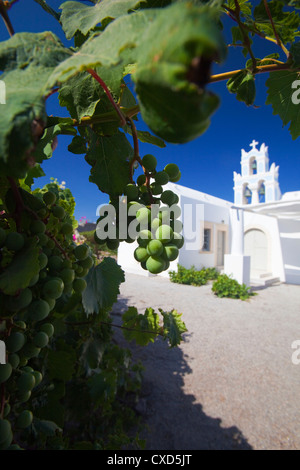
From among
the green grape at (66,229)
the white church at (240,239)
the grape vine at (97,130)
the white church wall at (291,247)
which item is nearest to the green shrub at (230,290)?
the white church at (240,239)

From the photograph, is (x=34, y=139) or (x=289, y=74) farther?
(x=289, y=74)

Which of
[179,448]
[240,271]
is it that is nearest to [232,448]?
[179,448]

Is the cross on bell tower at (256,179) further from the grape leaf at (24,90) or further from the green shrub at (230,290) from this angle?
the grape leaf at (24,90)

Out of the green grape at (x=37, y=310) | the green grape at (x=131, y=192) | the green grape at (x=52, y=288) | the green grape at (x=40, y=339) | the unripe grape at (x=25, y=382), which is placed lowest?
the unripe grape at (x=25, y=382)

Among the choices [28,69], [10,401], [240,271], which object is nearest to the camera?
[28,69]

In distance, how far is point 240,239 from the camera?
11805 millimetres

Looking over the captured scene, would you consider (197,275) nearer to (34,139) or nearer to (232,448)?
(232,448)

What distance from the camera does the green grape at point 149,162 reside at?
0.85 meters

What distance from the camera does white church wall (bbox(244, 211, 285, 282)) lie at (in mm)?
12938

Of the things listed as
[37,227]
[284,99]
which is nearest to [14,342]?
[37,227]

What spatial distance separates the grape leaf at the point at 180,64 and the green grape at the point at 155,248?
0.48m

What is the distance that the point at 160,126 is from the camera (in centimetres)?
31

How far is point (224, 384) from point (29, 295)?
4045 mm

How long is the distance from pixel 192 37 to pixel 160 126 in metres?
0.10
